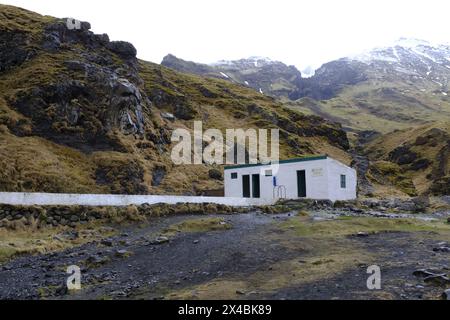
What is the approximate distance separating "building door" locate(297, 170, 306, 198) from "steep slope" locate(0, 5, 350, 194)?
1179cm

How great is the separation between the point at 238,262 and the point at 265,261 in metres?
0.84

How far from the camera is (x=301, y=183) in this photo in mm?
32125

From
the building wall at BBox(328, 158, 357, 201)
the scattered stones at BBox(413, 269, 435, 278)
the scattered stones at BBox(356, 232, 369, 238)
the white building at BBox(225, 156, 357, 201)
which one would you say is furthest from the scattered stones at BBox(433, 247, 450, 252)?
the building wall at BBox(328, 158, 357, 201)

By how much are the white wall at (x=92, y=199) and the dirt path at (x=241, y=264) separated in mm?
3145

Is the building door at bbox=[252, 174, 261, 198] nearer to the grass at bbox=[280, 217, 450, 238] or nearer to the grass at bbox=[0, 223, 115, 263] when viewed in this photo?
the grass at bbox=[280, 217, 450, 238]

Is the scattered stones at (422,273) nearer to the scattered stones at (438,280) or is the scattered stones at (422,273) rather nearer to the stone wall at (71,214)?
the scattered stones at (438,280)

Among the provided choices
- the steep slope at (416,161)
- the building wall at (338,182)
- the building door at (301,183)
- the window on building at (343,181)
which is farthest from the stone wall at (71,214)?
the steep slope at (416,161)

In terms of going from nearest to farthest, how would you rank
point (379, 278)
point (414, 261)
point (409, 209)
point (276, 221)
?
point (379, 278) < point (414, 261) < point (276, 221) < point (409, 209)

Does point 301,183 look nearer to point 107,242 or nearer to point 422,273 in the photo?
point 107,242

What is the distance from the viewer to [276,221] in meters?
22.4

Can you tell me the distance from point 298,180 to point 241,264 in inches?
765

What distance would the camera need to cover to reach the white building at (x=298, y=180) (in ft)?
103
